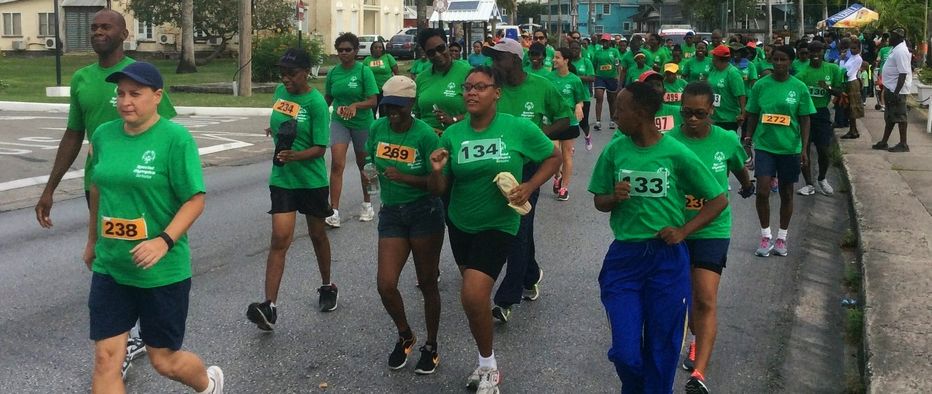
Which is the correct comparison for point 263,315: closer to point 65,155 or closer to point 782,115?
point 65,155

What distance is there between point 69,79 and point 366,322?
28768 mm

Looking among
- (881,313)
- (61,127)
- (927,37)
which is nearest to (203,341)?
(881,313)

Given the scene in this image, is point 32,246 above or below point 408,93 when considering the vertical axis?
below

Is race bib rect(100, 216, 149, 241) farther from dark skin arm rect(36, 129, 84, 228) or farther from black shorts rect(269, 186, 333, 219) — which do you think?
black shorts rect(269, 186, 333, 219)

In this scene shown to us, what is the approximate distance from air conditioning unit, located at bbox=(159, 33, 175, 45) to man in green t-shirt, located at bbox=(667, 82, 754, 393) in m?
51.4

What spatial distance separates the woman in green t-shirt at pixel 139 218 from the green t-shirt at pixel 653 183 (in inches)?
71.8

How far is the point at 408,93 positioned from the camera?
219 inches

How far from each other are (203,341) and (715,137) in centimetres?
319

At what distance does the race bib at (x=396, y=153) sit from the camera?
5.59 metres

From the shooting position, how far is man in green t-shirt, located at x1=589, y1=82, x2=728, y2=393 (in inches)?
178

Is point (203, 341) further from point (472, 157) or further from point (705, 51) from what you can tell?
point (705, 51)

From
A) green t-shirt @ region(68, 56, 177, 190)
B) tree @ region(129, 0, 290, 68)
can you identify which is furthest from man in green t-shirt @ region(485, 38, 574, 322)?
tree @ region(129, 0, 290, 68)

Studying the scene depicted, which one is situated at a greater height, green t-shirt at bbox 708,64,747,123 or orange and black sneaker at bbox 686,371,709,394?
green t-shirt at bbox 708,64,747,123

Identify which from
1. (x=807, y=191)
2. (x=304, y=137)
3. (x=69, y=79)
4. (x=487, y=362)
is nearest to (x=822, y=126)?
(x=807, y=191)
